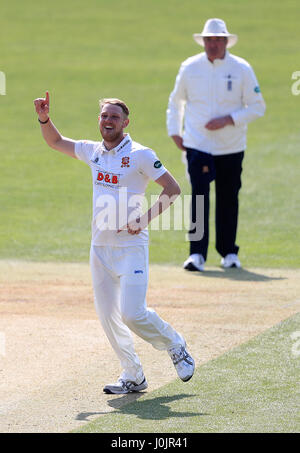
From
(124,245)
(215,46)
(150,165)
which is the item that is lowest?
(124,245)

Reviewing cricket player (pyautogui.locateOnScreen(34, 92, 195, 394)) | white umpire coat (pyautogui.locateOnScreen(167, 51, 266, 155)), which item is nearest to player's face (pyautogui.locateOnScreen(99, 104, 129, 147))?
cricket player (pyautogui.locateOnScreen(34, 92, 195, 394))

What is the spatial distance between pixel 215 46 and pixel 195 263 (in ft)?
8.79

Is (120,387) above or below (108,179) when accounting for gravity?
below

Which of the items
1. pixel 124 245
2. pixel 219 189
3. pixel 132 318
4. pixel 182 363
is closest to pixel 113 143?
pixel 124 245

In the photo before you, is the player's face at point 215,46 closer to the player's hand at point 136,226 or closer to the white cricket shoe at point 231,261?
the white cricket shoe at point 231,261

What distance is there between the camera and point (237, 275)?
1257 cm

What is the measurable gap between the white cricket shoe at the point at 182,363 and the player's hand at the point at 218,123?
521 centimetres

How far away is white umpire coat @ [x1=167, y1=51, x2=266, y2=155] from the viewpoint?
12.9 metres

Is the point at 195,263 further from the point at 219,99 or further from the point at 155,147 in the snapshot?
the point at 155,147

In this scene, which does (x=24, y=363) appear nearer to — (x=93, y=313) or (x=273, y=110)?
(x=93, y=313)

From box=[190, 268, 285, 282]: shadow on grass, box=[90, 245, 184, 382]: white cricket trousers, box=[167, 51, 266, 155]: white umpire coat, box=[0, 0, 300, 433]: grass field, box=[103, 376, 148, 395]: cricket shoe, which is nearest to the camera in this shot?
box=[0, 0, 300, 433]: grass field

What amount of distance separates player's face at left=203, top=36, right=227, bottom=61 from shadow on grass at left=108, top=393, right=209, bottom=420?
238 inches

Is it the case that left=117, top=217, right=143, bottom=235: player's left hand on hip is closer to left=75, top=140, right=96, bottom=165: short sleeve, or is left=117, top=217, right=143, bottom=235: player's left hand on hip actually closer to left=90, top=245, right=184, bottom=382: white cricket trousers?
left=90, top=245, right=184, bottom=382: white cricket trousers

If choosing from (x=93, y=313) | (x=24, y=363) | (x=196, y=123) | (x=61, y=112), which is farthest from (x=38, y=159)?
(x=24, y=363)
